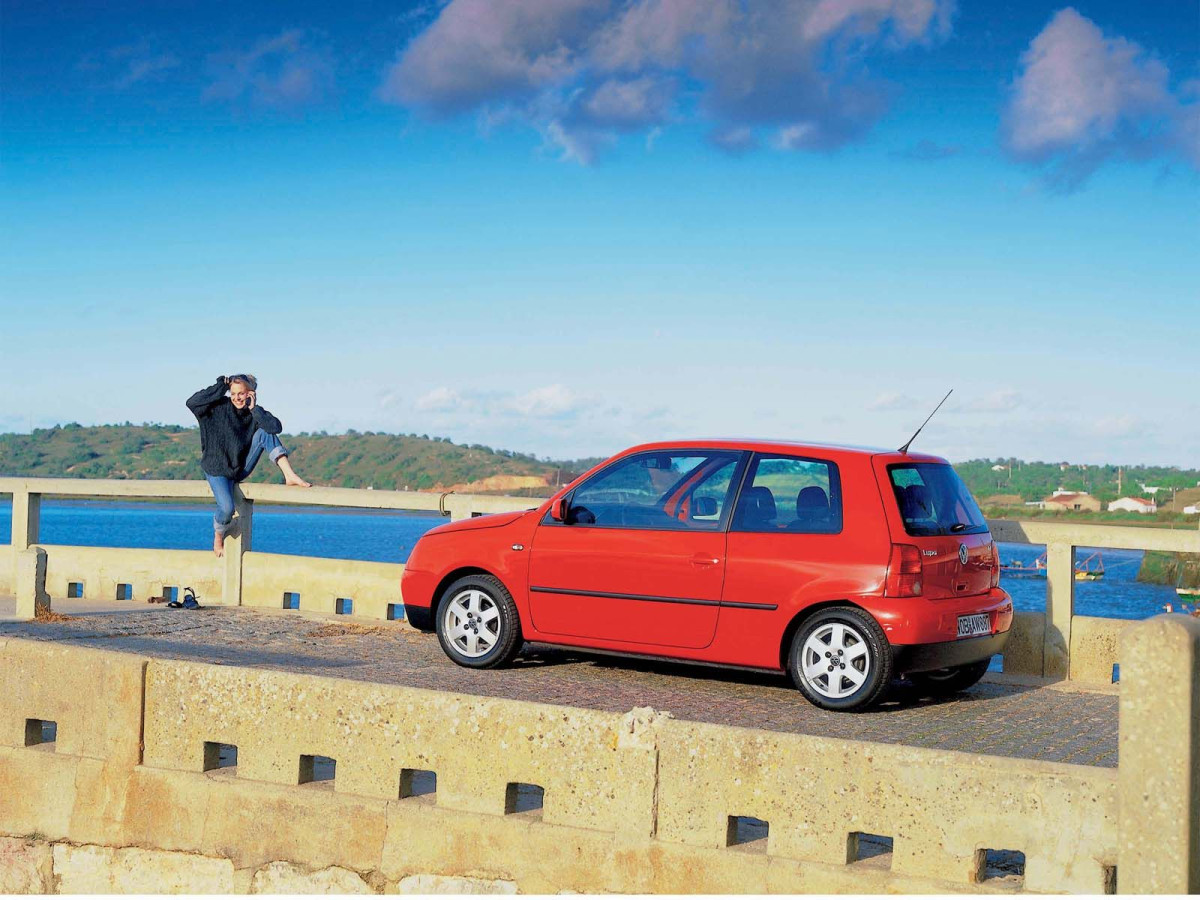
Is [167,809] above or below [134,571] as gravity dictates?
below

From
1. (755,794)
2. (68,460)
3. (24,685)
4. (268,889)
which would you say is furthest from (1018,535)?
(68,460)

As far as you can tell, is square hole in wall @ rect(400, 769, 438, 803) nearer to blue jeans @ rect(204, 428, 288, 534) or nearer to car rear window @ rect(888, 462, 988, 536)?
car rear window @ rect(888, 462, 988, 536)

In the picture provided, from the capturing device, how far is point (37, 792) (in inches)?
281

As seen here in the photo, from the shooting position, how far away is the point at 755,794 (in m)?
5.30

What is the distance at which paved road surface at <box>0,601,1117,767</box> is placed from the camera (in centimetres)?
782

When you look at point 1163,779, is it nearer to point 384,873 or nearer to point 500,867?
point 500,867

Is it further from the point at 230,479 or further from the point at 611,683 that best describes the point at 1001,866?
the point at 230,479

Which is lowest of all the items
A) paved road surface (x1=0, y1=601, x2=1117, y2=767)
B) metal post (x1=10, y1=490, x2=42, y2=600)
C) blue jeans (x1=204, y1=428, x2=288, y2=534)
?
paved road surface (x1=0, y1=601, x2=1117, y2=767)

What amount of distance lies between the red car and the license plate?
1 centimetres

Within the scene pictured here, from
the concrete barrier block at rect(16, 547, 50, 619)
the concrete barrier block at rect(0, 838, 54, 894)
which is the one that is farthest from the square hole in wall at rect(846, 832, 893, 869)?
the concrete barrier block at rect(16, 547, 50, 619)

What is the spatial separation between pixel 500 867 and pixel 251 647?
536 centimetres

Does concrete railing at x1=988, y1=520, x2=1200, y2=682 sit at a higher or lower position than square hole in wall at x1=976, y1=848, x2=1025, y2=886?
higher

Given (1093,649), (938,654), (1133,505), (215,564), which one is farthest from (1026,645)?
(1133,505)

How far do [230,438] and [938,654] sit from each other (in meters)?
7.00
